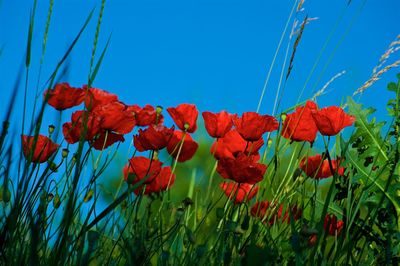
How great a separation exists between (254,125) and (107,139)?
0.49m

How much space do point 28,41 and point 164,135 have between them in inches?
33.1

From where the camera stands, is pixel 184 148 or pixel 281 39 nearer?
pixel 184 148

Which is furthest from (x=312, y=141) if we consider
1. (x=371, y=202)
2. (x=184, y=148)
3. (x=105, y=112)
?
(x=105, y=112)

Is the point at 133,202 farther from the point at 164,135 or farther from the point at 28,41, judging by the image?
the point at 28,41

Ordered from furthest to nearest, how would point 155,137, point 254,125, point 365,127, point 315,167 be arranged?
1. point 365,127
2. point 315,167
3. point 254,125
4. point 155,137

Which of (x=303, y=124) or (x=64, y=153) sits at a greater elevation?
(x=303, y=124)

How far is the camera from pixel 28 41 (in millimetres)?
1298

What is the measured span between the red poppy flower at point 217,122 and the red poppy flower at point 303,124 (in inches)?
8.4

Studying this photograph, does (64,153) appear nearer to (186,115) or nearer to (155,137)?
(155,137)

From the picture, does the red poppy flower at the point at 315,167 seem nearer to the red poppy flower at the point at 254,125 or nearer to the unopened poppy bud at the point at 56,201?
the red poppy flower at the point at 254,125

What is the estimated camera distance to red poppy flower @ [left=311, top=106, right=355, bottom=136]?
2.29m

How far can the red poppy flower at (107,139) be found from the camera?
2090 mm

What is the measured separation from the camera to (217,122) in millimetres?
2350

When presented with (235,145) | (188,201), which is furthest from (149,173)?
(235,145)
